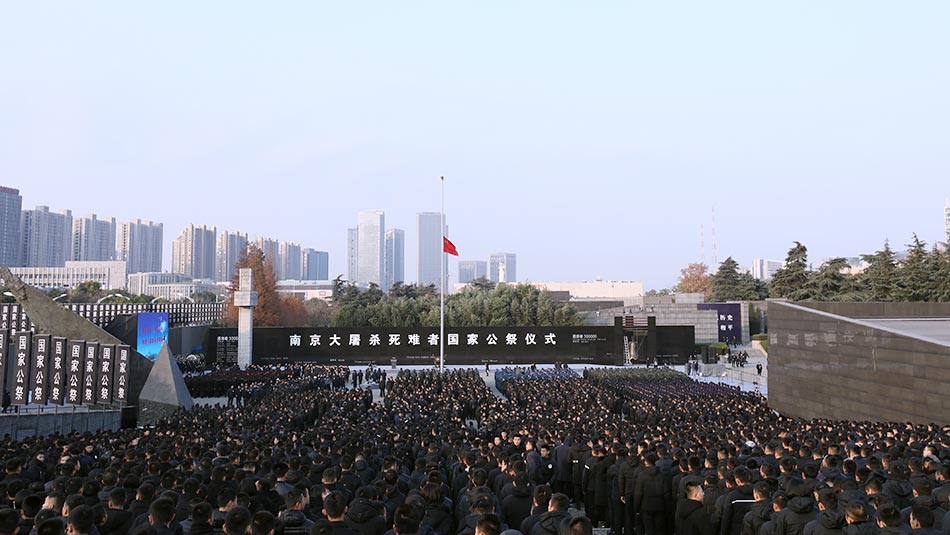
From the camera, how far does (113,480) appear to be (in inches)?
251

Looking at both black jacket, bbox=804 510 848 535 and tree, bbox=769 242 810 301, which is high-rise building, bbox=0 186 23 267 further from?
black jacket, bbox=804 510 848 535

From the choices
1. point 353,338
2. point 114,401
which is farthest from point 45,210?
point 114,401

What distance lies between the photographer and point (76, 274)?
14025 centimetres

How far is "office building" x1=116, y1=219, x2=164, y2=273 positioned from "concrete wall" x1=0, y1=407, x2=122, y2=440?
169934 mm

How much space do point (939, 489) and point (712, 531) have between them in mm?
1813

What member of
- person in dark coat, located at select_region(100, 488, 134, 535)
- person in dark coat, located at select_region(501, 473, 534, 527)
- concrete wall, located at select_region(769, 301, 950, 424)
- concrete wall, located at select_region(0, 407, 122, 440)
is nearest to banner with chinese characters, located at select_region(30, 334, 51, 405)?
concrete wall, located at select_region(0, 407, 122, 440)

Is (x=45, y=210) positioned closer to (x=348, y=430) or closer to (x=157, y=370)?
(x=157, y=370)

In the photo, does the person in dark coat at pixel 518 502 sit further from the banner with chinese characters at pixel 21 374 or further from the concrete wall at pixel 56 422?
the banner with chinese characters at pixel 21 374

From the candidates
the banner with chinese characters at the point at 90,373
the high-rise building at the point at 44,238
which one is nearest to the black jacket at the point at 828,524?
the banner with chinese characters at the point at 90,373

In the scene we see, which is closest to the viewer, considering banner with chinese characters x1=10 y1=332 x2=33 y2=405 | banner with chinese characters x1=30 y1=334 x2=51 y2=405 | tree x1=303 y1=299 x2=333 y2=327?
banner with chinese characters x1=10 y1=332 x2=33 y2=405

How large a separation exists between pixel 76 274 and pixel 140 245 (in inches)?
1872

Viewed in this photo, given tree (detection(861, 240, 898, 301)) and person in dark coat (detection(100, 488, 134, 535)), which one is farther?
tree (detection(861, 240, 898, 301))

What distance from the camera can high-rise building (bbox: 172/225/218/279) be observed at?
19225cm

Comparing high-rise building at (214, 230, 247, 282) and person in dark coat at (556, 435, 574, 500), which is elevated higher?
high-rise building at (214, 230, 247, 282)
